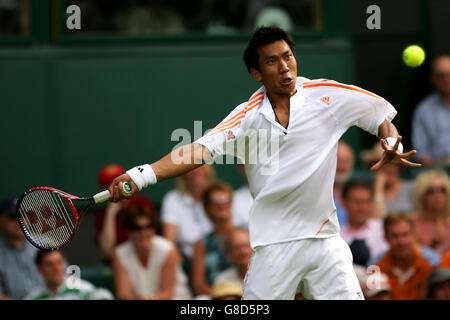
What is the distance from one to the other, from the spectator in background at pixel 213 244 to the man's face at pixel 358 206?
92 centimetres

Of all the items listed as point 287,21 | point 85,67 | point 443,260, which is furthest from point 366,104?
point 85,67

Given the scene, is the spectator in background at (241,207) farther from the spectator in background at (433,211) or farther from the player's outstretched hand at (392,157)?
the player's outstretched hand at (392,157)

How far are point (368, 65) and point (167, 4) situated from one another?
6.87 ft

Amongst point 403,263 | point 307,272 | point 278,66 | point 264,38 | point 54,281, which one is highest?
point 264,38

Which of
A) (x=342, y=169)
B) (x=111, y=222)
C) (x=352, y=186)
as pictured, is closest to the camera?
(x=352, y=186)

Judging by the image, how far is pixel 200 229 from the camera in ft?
25.1

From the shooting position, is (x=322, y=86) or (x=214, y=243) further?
(x=214, y=243)

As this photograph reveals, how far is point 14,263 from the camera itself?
7.34 metres

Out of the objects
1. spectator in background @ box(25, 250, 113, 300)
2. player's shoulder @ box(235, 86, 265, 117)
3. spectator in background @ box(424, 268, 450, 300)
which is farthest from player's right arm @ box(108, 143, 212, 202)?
spectator in background @ box(424, 268, 450, 300)

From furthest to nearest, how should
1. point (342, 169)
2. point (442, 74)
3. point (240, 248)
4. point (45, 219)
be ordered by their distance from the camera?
1. point (442, 74)
2. point (342, 169)
3. point (240, 248)
4. point (45, 219)

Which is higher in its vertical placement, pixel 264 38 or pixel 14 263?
pixel 264 38

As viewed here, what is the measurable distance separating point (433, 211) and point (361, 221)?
2.21 ft

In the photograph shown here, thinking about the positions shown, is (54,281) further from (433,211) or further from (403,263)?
(433,211)

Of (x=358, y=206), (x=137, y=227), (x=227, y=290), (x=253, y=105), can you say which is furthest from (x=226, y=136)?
(x=358, y=206)
